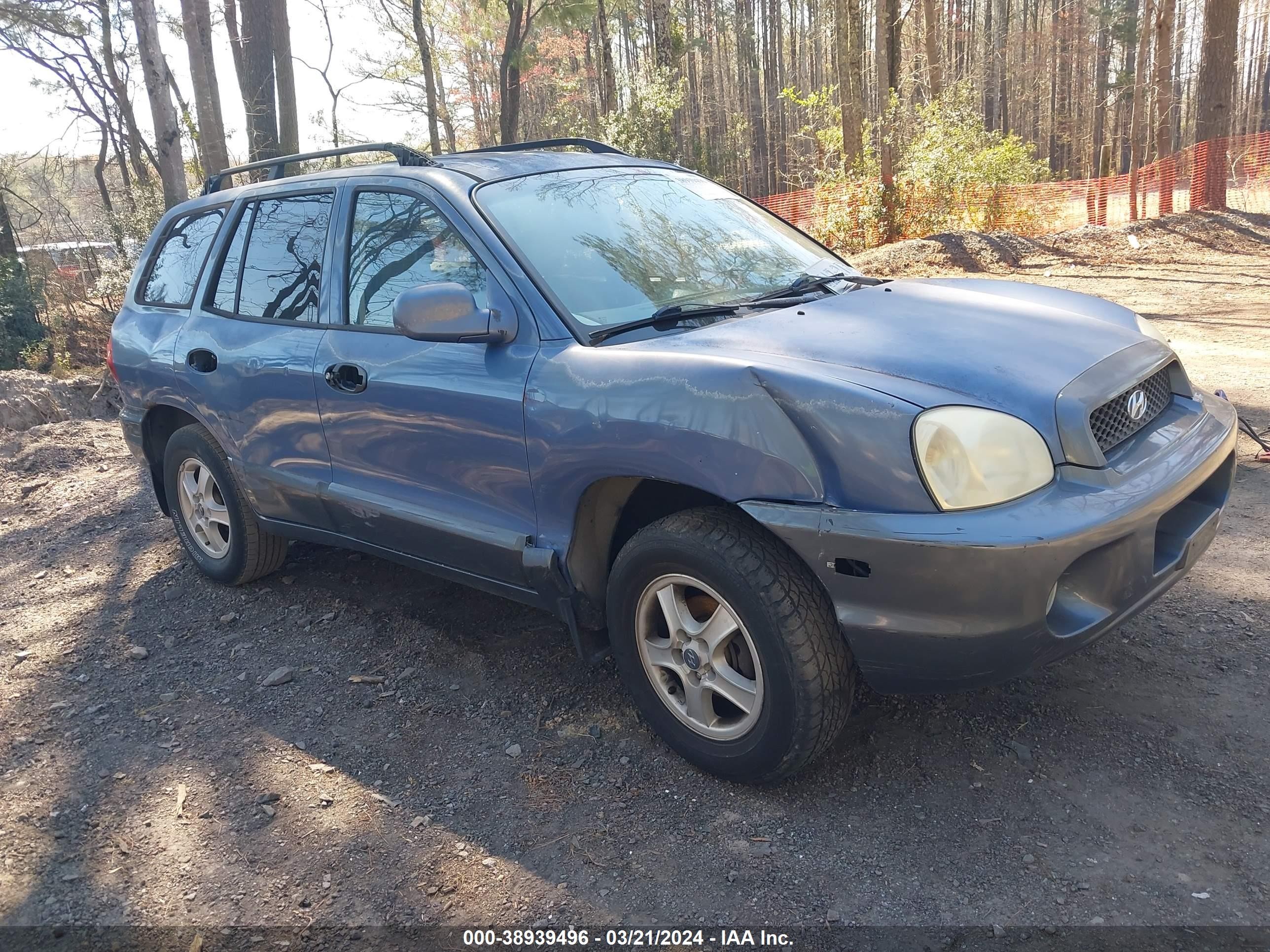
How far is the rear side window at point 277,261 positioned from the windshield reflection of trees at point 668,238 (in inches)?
37.4

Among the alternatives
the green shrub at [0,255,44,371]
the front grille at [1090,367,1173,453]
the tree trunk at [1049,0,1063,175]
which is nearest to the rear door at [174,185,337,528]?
the front grille at [1090,367,1173,453]

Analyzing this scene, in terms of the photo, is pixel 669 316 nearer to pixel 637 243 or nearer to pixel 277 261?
pixel 637 243

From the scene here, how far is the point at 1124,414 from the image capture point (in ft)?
9.11

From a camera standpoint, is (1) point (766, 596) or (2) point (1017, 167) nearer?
(1) point (766, 596)

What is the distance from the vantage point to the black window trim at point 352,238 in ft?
11.3

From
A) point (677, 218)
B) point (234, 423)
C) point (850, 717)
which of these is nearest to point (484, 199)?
point (677, 218)

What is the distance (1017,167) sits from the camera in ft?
55.1

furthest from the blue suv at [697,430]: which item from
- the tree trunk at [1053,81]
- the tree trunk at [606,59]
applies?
the tree trunk at [1053,81]

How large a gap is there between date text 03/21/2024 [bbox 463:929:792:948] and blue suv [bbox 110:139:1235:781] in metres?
0.51

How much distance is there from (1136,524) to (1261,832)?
871 mm

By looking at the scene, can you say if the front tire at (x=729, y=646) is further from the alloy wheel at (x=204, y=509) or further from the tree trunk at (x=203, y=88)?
the tree trunk at (x=203, y=88)

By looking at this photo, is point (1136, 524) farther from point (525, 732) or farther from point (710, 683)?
point (525, 732)

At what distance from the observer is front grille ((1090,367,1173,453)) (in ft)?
8.67

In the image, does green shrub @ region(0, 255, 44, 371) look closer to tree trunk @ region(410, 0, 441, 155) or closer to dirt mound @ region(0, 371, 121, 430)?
dirt mound @ region(0, 371, 121, 430)
